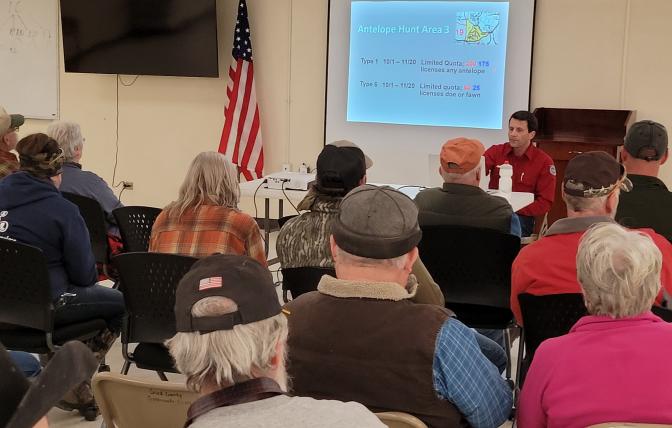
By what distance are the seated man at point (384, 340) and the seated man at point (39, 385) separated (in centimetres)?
110

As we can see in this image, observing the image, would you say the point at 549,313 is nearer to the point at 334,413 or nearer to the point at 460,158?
the point at 460,158

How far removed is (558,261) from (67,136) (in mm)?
3058

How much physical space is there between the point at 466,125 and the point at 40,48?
15.3 ft

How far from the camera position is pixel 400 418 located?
184cm

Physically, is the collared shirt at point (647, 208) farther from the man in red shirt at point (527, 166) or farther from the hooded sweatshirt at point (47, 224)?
the hooded sweatshirt at point (47, 224)

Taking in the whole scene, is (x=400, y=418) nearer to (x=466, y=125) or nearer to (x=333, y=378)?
(x=333, y=378)

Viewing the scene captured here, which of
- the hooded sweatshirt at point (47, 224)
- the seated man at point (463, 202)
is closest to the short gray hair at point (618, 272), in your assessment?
the seated man at point (463, 202)

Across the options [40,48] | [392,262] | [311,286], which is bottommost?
[311,286]

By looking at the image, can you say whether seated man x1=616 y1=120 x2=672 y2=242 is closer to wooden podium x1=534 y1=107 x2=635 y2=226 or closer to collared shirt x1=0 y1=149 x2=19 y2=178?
wooden podium x1=534 y1=107 x2=635 y2=226

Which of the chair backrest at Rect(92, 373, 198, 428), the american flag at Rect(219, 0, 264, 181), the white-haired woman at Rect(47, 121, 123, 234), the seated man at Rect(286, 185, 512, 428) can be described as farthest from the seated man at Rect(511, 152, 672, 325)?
the american flag at Rect(219, 0, 264, 181)

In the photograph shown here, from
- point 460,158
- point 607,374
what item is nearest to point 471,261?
point 460,158

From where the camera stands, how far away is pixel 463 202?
12.9 feet

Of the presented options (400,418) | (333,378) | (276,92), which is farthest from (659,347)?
(276,92)

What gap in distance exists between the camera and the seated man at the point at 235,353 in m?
1.41
